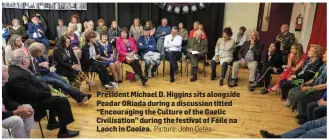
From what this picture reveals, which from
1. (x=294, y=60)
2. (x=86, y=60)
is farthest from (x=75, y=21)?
(x=294, y=60)

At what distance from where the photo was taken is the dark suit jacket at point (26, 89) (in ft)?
7.86

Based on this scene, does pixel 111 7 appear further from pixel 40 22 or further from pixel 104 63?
pixel 104 63

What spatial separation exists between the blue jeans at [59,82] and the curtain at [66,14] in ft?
11.1

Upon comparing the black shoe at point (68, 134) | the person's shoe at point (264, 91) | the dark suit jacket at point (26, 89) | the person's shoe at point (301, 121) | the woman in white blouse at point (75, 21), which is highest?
the woman in white blouse at point (75, 21)

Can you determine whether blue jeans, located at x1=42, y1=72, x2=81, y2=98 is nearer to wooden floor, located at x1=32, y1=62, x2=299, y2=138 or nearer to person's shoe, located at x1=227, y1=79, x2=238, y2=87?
wooden floor, located at x1=32, y1=62, x2=299, y2=138

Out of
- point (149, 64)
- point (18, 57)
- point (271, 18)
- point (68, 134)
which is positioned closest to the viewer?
point (18, 57)

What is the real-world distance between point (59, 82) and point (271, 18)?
14.5ft

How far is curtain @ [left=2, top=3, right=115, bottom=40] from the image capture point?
657 centimetres

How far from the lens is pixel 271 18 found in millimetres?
5789

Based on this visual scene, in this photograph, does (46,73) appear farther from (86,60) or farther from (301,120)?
(301,120)

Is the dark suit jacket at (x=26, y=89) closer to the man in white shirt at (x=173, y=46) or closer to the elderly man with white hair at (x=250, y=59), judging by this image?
the man in white shirt at (x=173, y=46)

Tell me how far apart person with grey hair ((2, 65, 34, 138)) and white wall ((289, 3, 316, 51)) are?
4.80m

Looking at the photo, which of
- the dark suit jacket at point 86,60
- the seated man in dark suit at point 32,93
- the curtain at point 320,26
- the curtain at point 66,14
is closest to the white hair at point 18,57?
the seated man in dark suit at point 32,93

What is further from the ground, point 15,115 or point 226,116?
point 15,115
